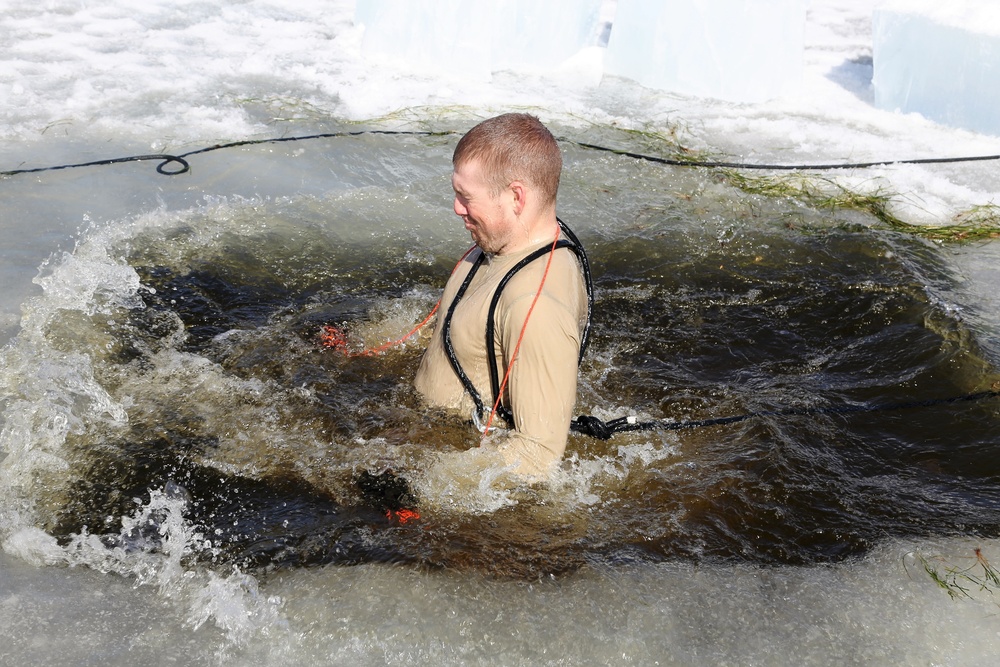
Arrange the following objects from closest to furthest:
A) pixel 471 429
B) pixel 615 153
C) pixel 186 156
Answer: pixel 471 429, pixel 186 156, pixel 615 153

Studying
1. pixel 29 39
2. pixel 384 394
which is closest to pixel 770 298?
pixel 384 394

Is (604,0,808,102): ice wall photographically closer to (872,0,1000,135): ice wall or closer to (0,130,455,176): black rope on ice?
(872,0,1000,135): ice wall

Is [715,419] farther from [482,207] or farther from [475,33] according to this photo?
[475,33]

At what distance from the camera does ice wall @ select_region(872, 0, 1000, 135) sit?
288 inches

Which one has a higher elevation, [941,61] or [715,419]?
[941,61]

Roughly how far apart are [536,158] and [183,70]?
5.91 metres

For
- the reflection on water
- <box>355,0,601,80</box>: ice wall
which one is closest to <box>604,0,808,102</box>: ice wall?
<box>355,0,601,80</box>: ice wall

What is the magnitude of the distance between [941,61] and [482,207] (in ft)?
20.7

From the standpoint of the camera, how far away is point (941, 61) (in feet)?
24.7

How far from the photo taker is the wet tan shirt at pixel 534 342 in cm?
280

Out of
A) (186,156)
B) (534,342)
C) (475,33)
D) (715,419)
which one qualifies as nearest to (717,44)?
(475,33)

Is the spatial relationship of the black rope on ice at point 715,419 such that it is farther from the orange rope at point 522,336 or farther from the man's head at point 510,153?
the man's head at point 510,153

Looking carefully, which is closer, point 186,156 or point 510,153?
point 510,153

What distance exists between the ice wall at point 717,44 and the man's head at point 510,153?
18.9ft
